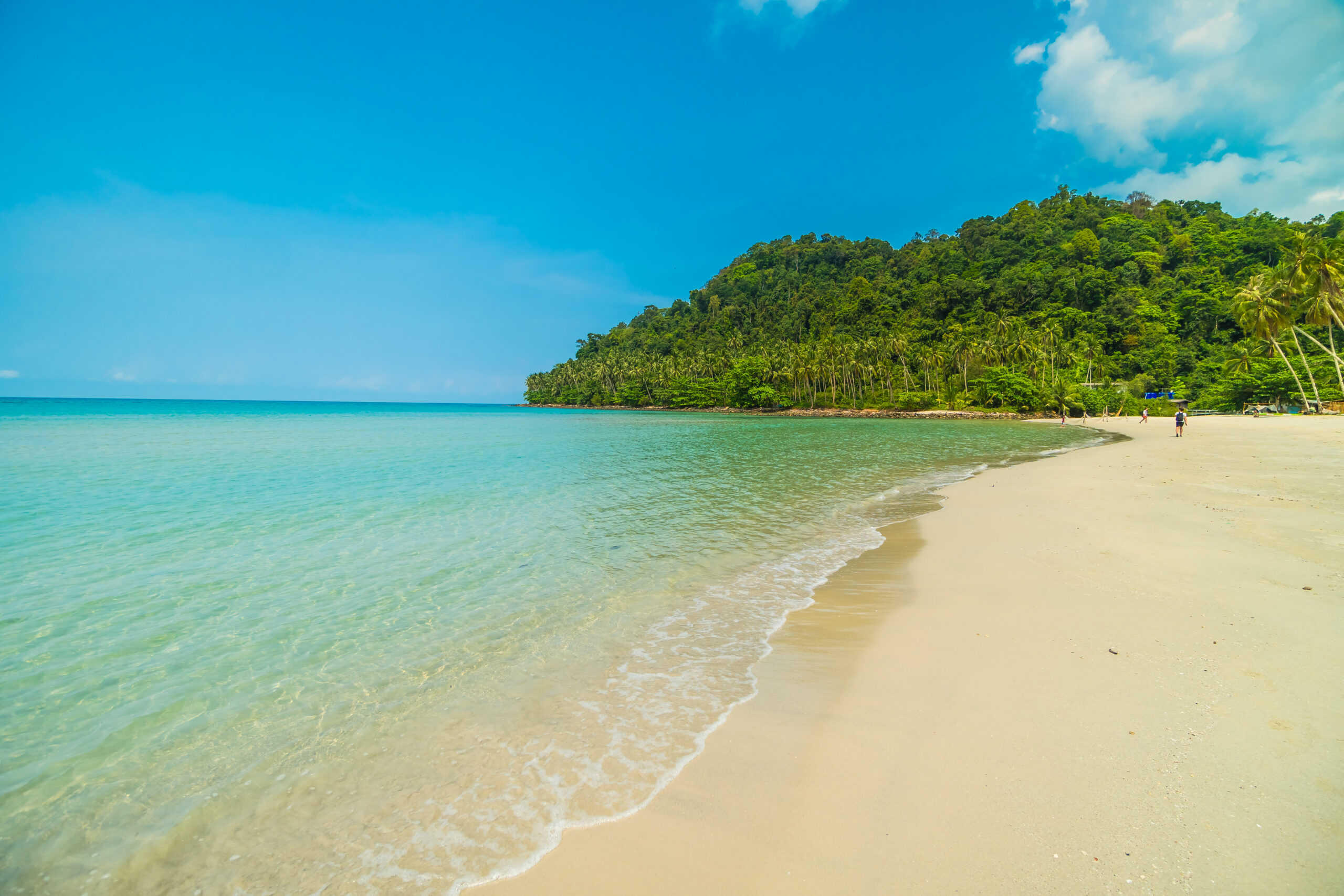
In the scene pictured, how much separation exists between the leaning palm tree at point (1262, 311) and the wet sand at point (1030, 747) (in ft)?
195

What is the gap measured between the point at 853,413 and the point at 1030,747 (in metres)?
97.5

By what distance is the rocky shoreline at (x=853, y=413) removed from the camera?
252 ft

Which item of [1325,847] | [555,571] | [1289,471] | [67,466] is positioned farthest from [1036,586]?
[67,466]

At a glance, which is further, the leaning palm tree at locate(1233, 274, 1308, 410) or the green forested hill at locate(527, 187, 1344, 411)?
the green forested hill at locate(527, 187, 1344, 411)

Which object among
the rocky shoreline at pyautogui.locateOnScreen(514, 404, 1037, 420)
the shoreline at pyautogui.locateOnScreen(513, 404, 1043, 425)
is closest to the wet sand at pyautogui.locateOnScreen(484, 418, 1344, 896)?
the shoreline at pyautogui.locateOnScreen(513, 404, 1043, 425)

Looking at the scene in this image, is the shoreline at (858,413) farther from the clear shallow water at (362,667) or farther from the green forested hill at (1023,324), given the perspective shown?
the clear shallow water at (362,667)

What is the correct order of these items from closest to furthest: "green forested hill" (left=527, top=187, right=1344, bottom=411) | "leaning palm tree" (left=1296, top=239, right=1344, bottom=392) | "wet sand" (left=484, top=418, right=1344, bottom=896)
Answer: "wet sand" (left=484, top=418, right=1344, bottom=896) → "leaning palm tree" (left=1296, top=239, right=1344, bottom=392) → "green forested hill" (left=527, top=187, right=1344, bottom=411)

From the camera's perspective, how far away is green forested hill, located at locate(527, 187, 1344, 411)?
225 ft

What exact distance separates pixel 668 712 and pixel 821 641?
2.11 m

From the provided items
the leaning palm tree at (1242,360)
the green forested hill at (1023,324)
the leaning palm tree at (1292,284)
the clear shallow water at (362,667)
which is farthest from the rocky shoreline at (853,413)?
the clear shallow water at (362,667)

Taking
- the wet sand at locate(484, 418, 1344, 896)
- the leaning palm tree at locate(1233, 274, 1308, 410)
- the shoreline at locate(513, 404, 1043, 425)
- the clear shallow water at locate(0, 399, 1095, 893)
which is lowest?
the clear shallow water at locate(0, 399, 1095, 893)

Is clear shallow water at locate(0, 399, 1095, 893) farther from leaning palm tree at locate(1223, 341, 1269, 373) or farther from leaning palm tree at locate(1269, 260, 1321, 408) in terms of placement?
leaning palm tree at locate(1223, 341, 1269, 373)

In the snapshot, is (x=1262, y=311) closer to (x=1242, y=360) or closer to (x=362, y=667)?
(x=1242, y=360)

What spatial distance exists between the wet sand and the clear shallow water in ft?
1.70
